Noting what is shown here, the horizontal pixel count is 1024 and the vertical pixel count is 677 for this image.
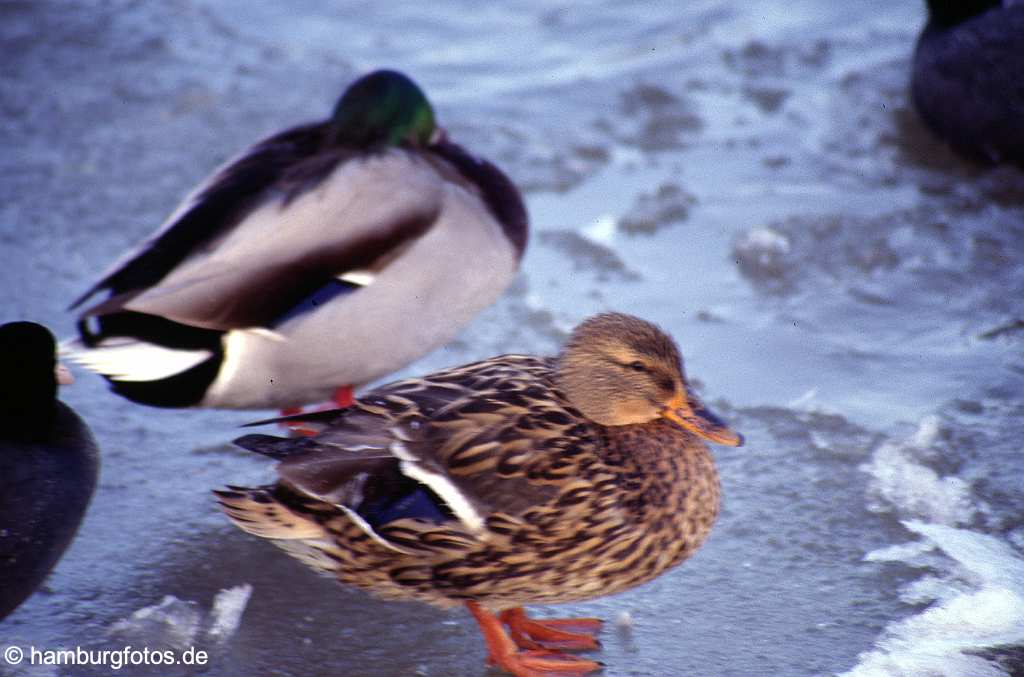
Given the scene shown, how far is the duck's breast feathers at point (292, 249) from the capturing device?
142 inches

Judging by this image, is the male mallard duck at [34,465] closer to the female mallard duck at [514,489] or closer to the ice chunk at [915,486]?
the female mallard duck at [514,489]

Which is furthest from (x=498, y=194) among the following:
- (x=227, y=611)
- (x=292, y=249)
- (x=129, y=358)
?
(x=227, y=611)

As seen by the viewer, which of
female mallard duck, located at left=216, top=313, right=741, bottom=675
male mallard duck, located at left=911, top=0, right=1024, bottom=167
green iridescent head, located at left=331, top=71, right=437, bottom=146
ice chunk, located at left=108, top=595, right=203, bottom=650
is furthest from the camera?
male mallard duck, located at left=911, top=0, right=1024, bottom=167

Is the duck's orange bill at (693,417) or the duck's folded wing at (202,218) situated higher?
the duck's folded wing at (202,218)

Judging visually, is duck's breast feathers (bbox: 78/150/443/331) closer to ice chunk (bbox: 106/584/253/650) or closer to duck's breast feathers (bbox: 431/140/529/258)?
duck's breast feathers (bbox: 431/140/529/258)

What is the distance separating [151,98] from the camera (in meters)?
6.36

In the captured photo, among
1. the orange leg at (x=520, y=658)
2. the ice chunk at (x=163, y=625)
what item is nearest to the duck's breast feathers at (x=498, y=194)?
the orange leg at (x=520, y=658)

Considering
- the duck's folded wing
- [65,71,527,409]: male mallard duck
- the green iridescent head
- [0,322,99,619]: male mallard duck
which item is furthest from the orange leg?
the green iridescent head

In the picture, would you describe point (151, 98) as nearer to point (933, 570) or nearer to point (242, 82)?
point (242, 82)

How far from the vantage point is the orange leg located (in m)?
2.89

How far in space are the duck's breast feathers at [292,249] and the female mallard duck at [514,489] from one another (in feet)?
2.46

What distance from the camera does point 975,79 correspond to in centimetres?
577

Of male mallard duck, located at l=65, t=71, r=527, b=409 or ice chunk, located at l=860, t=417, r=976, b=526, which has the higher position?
male mallard duck, located at l=65, t=71, r=527, b=409

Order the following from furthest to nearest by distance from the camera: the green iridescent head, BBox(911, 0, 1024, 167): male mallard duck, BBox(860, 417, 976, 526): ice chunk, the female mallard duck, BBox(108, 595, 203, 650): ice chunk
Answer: BBox(911, 0, 1024, 167): male mallard duck
the green iridescent head
BBox(860, 417, 976, 526): ice chunk
BBox(108, 595, 203, 650): ice chunk
the female mallard duck
